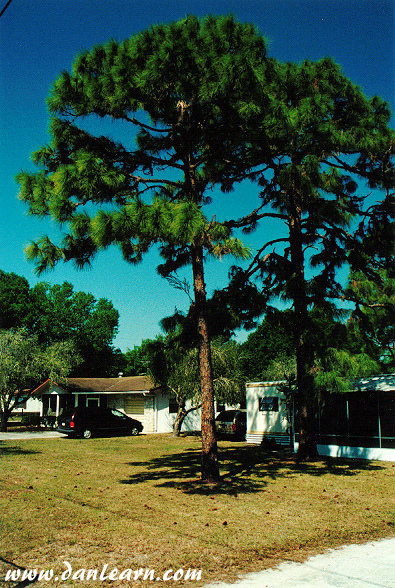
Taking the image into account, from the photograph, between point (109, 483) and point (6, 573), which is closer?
point (6, 573)

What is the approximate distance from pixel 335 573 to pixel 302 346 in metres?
9.63

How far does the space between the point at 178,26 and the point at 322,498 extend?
9564 mm

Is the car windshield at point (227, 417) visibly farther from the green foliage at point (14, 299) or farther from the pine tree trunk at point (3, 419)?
the green foliage at point (14, 299)

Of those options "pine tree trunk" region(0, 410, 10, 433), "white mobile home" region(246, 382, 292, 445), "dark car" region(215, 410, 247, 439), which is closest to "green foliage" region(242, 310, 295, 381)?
"dark car" region(215, 410, 247, 439)

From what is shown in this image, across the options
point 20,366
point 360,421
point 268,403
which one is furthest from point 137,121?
point 20,366

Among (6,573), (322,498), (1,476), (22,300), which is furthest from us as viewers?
(22,300)

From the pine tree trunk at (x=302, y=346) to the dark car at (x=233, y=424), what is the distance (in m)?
9.55

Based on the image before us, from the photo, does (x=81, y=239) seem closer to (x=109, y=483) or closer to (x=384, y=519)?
(x=109, y=483)

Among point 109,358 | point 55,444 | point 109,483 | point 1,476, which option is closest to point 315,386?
point 109,483

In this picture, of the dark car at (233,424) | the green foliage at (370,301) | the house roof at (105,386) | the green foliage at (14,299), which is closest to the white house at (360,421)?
the green foliage at (370,301)

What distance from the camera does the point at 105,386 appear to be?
33.4 metres

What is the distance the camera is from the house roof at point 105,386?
30.7m

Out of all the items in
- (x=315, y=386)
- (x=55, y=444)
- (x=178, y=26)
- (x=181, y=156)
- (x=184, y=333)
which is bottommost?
(x=55, y=444)

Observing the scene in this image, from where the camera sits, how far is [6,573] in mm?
4887
